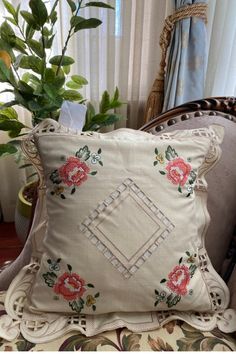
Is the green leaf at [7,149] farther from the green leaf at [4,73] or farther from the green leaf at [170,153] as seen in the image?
the green leaf at [170,153]

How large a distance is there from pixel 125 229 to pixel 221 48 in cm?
99

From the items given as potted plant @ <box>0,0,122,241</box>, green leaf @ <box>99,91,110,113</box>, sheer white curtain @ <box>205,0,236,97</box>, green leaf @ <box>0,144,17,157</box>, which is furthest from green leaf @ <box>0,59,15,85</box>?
sheer white curtain @ <box>205,0,236,97</box>

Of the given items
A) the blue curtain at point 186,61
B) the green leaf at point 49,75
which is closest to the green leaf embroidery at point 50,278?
the green leaf at point 49,75

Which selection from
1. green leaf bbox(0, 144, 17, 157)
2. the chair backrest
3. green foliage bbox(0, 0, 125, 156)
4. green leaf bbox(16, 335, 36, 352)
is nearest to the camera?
green leaf bbox(16, 335, 36, 352)

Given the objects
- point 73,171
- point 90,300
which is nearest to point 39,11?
point 73,171

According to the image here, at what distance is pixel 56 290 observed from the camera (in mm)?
515

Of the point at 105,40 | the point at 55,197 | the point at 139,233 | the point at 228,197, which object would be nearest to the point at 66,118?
the point at 55,197

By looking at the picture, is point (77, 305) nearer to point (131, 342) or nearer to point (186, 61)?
point (131, 342)

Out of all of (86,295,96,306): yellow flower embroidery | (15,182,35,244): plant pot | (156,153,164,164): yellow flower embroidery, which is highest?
(156,153,164,164): yellow flower embroidery

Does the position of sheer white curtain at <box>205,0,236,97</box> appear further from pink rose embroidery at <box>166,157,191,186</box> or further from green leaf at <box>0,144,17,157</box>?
green leaf at <box>0,144,17,157</box>

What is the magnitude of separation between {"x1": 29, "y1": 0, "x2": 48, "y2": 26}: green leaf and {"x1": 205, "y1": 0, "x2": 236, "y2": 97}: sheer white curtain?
73 cm

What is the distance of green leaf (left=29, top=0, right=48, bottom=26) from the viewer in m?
0.75

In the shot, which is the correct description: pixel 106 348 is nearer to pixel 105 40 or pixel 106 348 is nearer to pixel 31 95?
pixel 31 95

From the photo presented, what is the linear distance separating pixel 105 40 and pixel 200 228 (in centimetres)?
103
